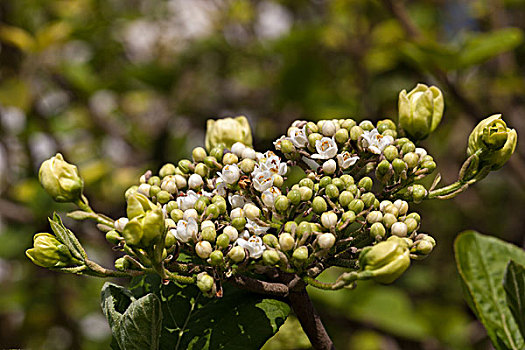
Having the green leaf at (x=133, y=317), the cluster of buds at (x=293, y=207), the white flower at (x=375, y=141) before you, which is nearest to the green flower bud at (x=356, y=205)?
the cluster of buds at (x=293, y=207)

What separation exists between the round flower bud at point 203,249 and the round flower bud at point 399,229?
0.28 m

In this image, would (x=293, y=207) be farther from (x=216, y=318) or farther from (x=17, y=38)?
(x=17, y=38)

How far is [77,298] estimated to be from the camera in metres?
3.07

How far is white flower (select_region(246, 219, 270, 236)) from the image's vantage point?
0.86m

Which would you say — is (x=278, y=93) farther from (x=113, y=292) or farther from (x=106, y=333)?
(x=113, y=292)

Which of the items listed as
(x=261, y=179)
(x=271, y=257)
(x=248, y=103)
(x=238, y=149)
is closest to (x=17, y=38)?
(x=248, y=103)

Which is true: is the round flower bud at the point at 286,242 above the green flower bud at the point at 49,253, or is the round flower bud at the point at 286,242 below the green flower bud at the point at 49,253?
above

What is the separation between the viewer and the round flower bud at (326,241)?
2.58 feet

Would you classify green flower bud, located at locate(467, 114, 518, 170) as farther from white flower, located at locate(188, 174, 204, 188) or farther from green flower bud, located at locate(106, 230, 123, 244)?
green flower bud, located at locate(106, 230, 123, 244)

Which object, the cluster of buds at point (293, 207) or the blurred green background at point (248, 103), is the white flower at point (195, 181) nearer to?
the cluster of buds at point (293, 207)

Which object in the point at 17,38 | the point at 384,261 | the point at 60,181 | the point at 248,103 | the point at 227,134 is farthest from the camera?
the point at 248,103

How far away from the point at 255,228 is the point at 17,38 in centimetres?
212

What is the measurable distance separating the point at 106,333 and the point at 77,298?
26 cm

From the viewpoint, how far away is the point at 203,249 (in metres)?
0.81
